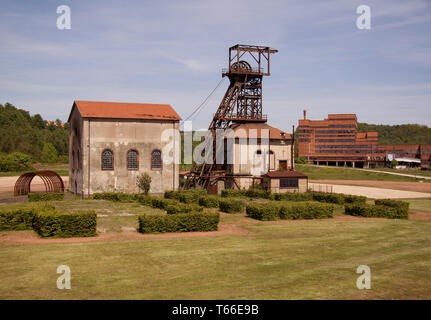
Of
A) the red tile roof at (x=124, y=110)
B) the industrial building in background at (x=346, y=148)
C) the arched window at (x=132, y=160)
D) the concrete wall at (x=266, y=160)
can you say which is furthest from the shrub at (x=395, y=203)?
the industrial building in background at (x=346, y=148)

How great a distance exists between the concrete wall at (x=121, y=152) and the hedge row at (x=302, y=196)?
26.6 ft

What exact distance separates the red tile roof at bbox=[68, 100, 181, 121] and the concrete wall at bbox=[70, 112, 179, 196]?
0.61 metres

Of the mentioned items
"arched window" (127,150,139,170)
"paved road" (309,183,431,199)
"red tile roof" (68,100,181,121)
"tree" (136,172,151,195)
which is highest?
"red tile roof" (68,100,181,121)

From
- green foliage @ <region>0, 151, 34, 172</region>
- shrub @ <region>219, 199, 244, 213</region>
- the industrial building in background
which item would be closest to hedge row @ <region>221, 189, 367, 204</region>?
shrub @ <region>219, 199, 244, 213</region>

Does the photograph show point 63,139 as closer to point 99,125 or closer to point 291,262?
point 99,125

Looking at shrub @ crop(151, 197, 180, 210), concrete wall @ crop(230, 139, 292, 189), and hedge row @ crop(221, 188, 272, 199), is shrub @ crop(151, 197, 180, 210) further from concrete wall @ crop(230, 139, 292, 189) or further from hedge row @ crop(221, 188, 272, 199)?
concrete wall @ crop(230, 139, 292, 189)

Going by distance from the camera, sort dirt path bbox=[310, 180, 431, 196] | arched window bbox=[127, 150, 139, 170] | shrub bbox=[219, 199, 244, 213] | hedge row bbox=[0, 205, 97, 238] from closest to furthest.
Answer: hedge row bbox=[0, 205, 97, 238], shrub bbox=[219, 199, 244, 213], arched window bbox=[127, 150, 139, 170], dirt path bbox=[310, 180, 431, 196]

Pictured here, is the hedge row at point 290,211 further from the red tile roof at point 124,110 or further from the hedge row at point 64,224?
the red tile roof at point 124,110

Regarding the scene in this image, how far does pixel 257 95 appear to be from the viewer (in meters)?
58.1

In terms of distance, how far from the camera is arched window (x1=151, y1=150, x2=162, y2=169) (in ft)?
155

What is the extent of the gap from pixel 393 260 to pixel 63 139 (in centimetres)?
13386

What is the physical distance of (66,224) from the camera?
21.0m

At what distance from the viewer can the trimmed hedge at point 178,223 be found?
74.4 ft
